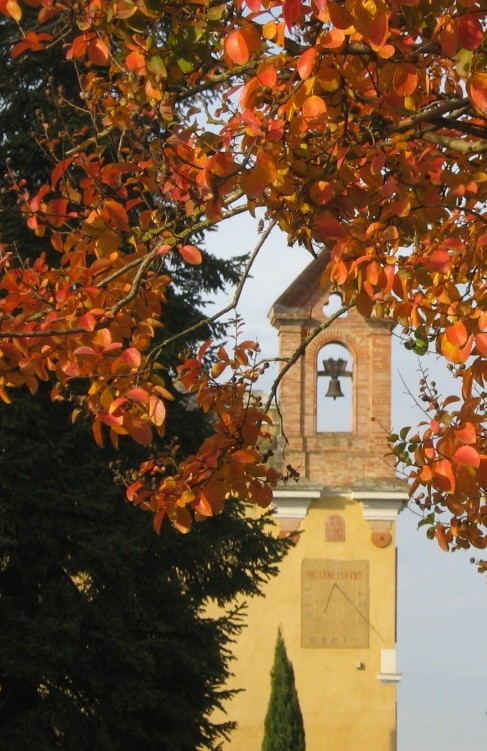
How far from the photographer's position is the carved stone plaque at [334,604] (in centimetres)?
2589

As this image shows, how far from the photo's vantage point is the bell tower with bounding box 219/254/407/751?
25.5 metres

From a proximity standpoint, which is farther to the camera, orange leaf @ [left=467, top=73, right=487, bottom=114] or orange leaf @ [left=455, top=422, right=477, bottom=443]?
orange leaf @ [left=455, top=422, right=477, bottom=443]

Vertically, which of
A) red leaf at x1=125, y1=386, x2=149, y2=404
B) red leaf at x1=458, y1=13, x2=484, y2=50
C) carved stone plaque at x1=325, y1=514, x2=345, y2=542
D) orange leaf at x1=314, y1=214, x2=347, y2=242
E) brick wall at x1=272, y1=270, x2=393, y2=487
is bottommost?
red leaf at x1=125, y1=386, x2=149, y2=404

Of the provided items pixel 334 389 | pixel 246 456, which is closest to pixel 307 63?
pixel 246 456

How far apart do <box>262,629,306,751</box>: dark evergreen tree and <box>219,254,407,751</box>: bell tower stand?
1.11m

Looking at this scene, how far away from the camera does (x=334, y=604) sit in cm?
2614

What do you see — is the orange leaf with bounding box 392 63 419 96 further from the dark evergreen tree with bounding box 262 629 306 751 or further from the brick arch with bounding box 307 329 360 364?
the brick arch with bounding box 307 329 360 364

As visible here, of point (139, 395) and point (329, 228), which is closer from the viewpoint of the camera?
point (329, 228)

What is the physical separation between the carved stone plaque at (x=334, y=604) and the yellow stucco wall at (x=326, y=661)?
0.10m

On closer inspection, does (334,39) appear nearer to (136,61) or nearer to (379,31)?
(379,31)

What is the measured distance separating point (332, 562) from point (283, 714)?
11.5 feet

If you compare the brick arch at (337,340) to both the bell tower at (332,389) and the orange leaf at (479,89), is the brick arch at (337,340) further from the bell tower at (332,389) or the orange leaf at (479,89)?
the orange leaf at (479,89)

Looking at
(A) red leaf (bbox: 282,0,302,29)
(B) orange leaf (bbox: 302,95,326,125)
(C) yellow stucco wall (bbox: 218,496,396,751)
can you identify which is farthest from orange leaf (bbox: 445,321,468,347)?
(C) yellow stucco wall (bbox: 218,496,396,751)

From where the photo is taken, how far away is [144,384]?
19.0 feet
